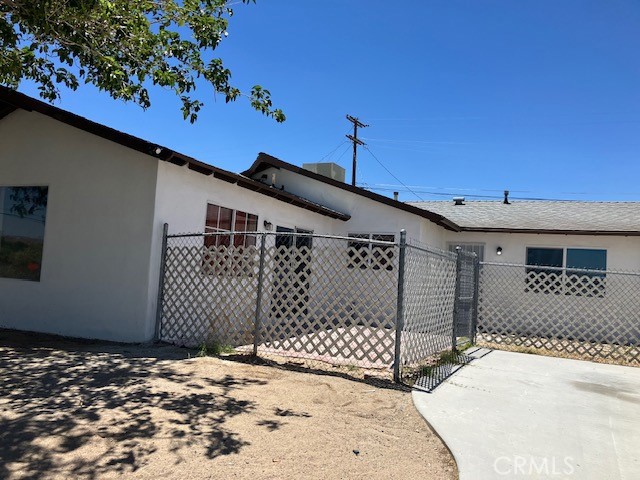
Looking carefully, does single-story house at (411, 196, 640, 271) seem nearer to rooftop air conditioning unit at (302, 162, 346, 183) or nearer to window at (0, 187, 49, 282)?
rooftop air conditioning unit at (302, 162, 346, 183)

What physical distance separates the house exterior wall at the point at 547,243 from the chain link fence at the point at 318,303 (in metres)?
5.72

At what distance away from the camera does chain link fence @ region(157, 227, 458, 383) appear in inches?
263

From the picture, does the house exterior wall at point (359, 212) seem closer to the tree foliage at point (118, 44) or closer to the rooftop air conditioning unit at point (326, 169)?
the rooftop air conditioning unit at point (326, 169)

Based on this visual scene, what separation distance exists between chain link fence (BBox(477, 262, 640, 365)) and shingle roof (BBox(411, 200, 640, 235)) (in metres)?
1.34

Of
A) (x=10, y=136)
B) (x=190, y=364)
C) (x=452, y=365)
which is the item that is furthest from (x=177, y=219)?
(x=452, y=365)

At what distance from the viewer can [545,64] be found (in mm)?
11406

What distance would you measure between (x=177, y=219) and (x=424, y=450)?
606 cm

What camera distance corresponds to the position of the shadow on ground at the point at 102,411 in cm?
346

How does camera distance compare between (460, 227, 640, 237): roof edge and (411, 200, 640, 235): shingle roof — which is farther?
(411, 200, 640, 235): shingle roof

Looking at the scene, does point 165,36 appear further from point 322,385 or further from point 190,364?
point 322,385

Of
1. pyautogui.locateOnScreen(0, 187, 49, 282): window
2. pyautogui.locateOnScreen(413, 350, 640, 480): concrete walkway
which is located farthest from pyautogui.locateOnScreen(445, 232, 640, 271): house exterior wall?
pyautogui.locateOnScreen(0, 187, 49, 282): window

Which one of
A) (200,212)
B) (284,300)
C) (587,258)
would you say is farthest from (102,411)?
(587,258)

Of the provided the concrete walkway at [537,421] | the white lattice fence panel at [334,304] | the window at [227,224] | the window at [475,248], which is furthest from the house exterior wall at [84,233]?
the window at [475,248]

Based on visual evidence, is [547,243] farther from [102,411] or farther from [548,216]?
[102,411]
